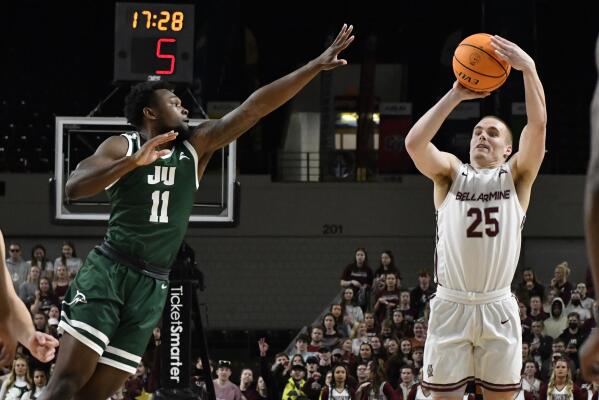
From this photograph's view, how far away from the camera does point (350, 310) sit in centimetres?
1650

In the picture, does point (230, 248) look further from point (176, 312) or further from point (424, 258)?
point (176, 312)

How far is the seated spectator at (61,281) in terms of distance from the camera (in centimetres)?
1598

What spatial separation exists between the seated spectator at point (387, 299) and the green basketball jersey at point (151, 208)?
1025cm

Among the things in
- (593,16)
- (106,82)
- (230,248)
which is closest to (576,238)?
(593,16)

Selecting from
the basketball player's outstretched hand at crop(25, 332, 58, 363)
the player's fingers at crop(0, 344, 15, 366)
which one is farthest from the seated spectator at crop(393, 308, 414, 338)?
the player's fingers at crop(0, 344, 15, 366)

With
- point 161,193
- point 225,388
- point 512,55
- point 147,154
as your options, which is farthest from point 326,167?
point 147,154

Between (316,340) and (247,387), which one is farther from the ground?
(316,340)

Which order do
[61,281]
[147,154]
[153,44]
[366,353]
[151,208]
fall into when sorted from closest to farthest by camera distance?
[147,154] → [151,208] → [153,44] → [366,353] → [61,281]

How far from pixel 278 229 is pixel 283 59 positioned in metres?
4.56

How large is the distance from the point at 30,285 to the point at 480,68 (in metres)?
11.2

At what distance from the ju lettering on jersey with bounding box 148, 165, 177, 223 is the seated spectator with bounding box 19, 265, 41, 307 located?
10662 mm

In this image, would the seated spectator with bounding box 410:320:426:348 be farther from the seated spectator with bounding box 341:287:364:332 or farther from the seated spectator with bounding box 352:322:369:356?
the seated spectator with bounding box 341:287:364:332

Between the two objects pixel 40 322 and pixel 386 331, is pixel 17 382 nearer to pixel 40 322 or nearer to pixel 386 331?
pixel 40 322

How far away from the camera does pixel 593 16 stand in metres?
23.6
